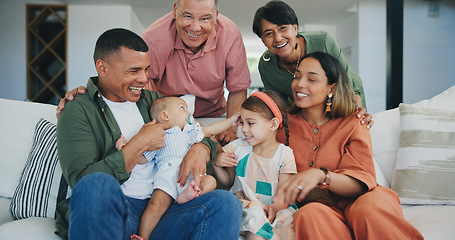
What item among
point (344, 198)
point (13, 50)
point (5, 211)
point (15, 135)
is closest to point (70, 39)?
point (13, 50)

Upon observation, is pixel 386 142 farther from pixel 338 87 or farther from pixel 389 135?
pixel 338 87

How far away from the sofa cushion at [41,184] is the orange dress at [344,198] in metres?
1.02

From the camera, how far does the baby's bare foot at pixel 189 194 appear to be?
126 cm

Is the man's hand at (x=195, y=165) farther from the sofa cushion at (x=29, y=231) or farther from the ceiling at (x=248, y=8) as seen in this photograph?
the ceiling at (x=248, y=8)

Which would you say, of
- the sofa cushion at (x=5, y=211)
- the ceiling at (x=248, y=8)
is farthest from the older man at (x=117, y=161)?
the ceiling at (x=248, y=8)

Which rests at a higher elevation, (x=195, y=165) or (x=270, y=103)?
(x=270, y=103)

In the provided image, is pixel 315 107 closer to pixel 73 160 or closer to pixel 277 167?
pixel 277 167

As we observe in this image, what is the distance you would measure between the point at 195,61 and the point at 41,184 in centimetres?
96

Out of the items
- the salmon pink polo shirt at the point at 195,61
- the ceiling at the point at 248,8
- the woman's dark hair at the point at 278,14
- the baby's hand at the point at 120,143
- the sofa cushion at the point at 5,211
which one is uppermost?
the ceiling at the point at 248,8

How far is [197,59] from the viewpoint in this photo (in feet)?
6.37

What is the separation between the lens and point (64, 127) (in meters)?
1.26

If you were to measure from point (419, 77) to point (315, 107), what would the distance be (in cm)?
552

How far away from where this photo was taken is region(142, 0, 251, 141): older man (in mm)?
1899

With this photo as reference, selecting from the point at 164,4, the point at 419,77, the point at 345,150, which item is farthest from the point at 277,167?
the point at 419,77
